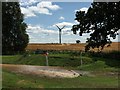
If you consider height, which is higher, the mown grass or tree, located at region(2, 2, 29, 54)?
tree, located at region(2, 2, 29, 54)

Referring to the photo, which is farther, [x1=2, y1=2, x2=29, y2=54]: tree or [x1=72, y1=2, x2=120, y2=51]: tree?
[x1=2, y1=2, x2=29, y2=54]: tree

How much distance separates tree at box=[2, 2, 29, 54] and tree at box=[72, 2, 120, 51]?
2635 cm

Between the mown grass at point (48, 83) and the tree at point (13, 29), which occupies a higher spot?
the tree at point (13, 29)

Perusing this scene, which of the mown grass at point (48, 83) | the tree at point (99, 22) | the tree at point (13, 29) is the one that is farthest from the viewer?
the tree at point (13, 29)

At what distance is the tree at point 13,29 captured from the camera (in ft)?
260

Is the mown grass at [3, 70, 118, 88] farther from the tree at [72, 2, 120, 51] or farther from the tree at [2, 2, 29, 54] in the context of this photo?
the tree at [2, 2, 29, 54]

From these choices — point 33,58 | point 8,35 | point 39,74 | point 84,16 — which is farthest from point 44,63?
point 8,35

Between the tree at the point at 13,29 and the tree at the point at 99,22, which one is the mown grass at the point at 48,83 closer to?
the tree at the point at 99,22

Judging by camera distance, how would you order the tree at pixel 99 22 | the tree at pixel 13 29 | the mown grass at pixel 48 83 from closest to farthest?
the mown grass at pixel 48 83 < the tree at pixel 99 22 < the tree at pixel 13 29

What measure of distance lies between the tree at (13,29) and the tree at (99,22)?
26352 millimetres

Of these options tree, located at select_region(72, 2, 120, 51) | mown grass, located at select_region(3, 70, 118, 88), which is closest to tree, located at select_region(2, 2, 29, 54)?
tree, located at select_region(72, 2, 120, 51)

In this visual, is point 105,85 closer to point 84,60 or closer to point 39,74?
point 39,74

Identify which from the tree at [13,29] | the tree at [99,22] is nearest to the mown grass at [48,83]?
the tree at [99,22]

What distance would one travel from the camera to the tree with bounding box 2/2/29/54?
260 feet
